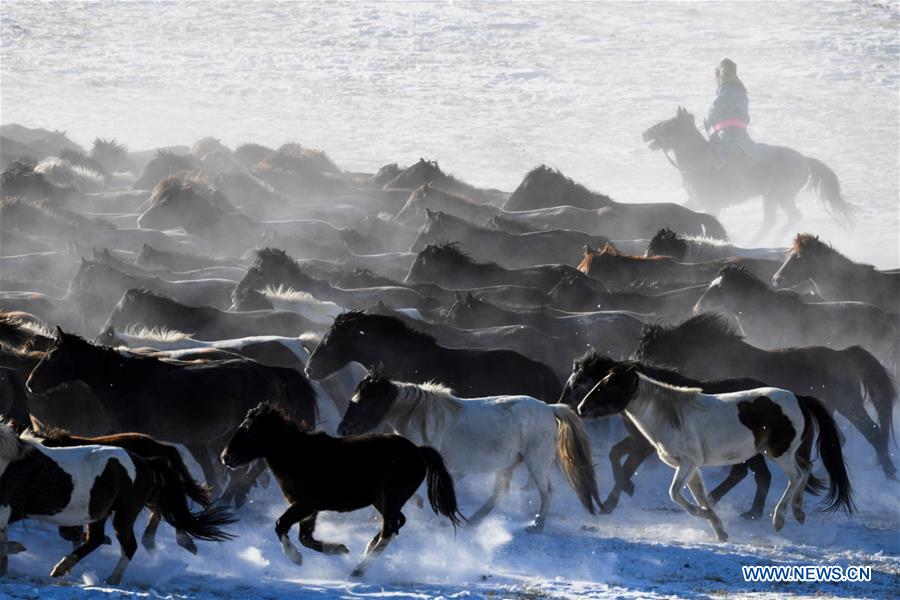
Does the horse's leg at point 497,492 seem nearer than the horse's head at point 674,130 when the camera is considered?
Yes

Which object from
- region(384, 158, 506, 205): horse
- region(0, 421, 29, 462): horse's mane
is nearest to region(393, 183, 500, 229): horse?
region(384, 158, 506, 205): horse

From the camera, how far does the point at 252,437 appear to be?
353 inches

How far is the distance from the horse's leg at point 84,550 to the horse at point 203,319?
511cm

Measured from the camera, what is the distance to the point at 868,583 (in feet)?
29.8

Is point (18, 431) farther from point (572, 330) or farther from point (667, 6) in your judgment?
point (667, 6)

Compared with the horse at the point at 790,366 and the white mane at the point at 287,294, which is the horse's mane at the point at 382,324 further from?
the white mane at the point at 287,294

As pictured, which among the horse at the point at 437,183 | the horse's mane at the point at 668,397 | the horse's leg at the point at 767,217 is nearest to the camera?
the horse's mane at the point at 668,397

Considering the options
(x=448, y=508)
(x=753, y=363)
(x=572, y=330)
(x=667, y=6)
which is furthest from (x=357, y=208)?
(x=667, y=6)

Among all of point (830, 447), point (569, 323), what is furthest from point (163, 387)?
point (830, 447)

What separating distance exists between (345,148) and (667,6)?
1691cm

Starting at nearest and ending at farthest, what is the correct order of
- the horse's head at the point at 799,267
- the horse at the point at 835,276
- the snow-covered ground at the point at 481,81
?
the horse at the point at 835,276 → the horse's head at the point at 799,267 → the snow-covered ground at the point at 481,81

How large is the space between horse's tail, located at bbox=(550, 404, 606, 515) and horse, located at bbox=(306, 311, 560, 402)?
1.17 meters

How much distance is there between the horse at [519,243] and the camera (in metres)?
18.4

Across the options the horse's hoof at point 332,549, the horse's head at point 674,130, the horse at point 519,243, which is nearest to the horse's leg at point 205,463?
the horse's hoof at point 332,549
